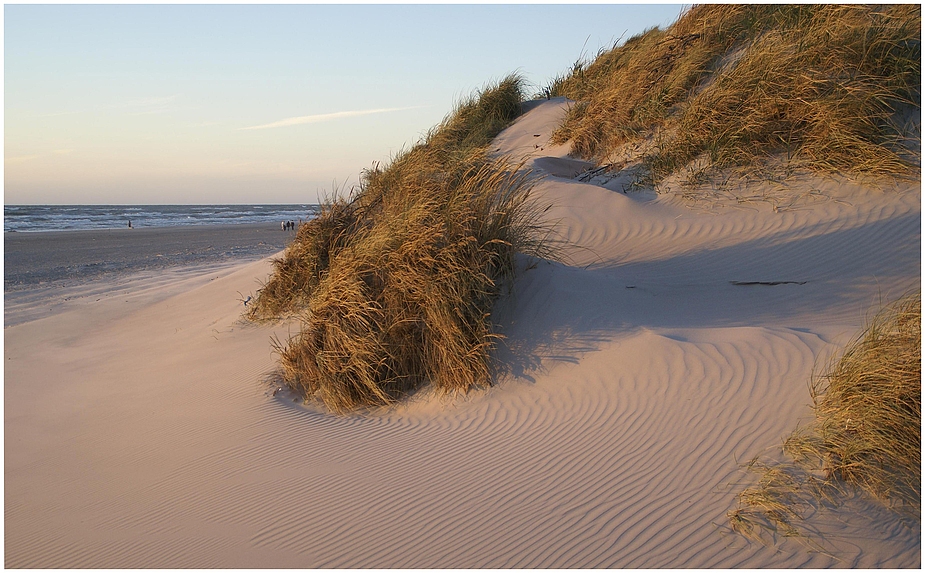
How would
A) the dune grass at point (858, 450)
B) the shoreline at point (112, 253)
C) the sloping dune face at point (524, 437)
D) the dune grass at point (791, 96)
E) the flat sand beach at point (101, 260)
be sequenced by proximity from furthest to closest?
the shoreline at point (112, 253), the flat sand beach at point (101, 260), the dune grass at point (791, 96), the sloping dune face at point (524, 437), the dune grass at point (858, 450)

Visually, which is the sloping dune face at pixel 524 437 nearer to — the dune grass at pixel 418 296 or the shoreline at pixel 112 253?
the dune grass at pixel 418 296

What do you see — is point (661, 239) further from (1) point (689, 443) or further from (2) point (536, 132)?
(2) point (536, 132)

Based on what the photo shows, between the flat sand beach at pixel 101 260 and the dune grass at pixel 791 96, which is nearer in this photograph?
the dune grass at pixel 791 96

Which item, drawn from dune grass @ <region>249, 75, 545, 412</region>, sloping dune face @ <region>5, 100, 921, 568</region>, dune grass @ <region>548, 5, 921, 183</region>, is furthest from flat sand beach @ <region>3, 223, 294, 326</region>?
dune grass @ <region>548, 5, 921, 183</region>

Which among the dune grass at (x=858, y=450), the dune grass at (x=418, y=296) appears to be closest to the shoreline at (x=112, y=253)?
the dune grass at (x=418, y=296)

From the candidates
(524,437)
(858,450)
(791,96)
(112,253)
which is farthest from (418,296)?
(112,253)

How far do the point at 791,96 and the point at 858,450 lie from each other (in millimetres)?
6972

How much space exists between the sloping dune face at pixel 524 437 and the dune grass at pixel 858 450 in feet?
0.36

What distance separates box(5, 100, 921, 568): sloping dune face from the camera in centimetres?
334

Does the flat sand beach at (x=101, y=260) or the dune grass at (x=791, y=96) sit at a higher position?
the dune grass at (x=791, y=96)

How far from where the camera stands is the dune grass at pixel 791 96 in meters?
8.42

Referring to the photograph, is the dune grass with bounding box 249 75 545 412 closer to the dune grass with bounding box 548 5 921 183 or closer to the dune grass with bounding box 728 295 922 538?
the dune grass with bounding box 728 295 922 538

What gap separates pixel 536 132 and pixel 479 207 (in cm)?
926

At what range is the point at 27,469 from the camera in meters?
4.80
